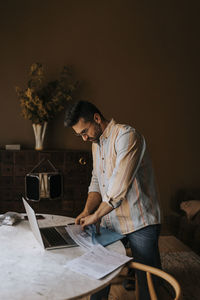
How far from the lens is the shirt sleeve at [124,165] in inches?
65.9

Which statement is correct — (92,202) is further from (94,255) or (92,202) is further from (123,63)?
(123,63)

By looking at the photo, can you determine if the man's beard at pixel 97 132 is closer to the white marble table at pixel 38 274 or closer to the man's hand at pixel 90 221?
the man's hand at pixel 90 221

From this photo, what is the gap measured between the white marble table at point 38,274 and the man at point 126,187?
0.20m

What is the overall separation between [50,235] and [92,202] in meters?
0.47

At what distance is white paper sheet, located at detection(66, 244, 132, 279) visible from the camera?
128 centimetres

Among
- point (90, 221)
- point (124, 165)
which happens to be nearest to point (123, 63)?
point (124, 165)

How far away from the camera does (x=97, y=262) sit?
1.37m

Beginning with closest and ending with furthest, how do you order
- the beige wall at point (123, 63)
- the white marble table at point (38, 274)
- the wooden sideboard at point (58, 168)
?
1. the white marble table at point (38, 274)
2. the wooden sideboard at point (58, 168)
3. the beige wall at point (123, 63)

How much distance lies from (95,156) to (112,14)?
2.58m

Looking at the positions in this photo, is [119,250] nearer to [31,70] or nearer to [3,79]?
[31,70]

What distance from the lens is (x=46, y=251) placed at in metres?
1.51

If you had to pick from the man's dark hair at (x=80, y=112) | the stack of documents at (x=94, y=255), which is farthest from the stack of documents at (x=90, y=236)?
the man's dark hair at (x=80, y=112)

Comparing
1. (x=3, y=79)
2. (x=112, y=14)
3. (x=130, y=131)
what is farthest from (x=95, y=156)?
(x=112, y=14)

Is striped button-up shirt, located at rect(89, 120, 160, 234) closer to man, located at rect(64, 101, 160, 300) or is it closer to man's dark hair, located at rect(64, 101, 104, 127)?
man, located at rect(64, 101, 160, 300)
